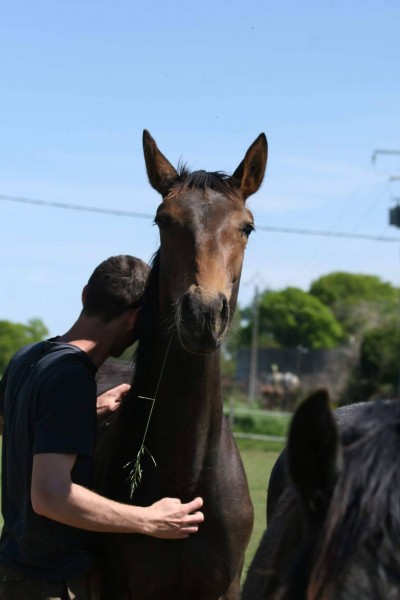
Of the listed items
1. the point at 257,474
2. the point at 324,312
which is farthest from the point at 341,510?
the point at 324,312

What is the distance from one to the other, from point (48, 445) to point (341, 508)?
1818mm

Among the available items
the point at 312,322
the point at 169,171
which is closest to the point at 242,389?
the point at 312,322

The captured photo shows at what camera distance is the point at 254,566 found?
325cm

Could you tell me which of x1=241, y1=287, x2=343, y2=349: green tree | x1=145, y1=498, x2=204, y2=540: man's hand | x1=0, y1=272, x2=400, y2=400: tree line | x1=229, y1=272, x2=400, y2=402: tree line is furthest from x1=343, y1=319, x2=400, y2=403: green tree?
x1=241, y1=287, x2=343, y2=349: green tree

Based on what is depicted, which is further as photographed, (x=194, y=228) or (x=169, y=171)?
(x=169, y=171)

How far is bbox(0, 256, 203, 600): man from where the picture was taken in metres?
3.45

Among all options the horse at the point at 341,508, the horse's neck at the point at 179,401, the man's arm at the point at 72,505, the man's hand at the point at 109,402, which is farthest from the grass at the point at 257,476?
the horse at the point at 341,508

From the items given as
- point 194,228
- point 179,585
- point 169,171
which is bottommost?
point 179,585

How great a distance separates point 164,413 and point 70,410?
677 millimetres

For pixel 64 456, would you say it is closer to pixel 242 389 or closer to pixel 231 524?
pixel 231 524

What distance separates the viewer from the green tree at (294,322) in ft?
252

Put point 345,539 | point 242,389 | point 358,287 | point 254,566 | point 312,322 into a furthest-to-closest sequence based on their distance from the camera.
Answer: point 358,287 < point 312,322 < point 242,389 < point 254,566 < point 345,539

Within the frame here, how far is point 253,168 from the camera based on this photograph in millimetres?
4527

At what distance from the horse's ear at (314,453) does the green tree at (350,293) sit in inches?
2861
